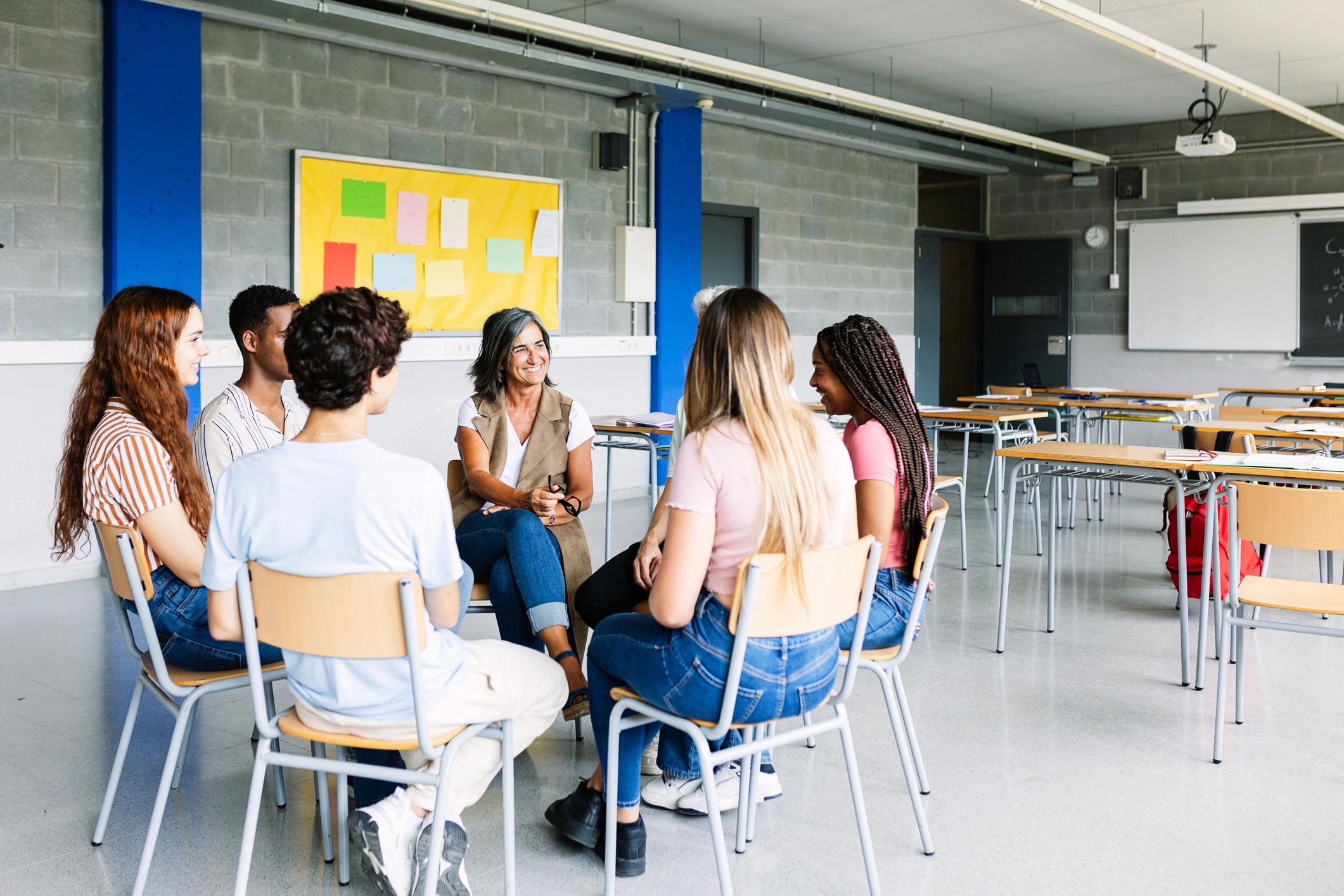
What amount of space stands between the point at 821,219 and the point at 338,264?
169 inches

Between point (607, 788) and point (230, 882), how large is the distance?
73 cm

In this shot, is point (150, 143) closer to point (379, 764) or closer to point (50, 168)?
point (50, 168)

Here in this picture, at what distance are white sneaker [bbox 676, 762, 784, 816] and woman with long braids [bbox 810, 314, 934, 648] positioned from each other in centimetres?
43

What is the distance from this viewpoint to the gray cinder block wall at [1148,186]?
928 centimetres

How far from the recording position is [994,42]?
701 centimetres

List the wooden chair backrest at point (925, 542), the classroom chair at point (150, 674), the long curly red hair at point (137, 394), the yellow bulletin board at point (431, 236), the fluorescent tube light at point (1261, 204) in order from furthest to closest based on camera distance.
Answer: the fluorescent tube light at point (1261, 204)
the yellow bulletin board at point (431, 236)
the wooden chair backrest at point (925, 542)
the long curly red hair at point (137, 394)
the classroom chair at point (150, 674)

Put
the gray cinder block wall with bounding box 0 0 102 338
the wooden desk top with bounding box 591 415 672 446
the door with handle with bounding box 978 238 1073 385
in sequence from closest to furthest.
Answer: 1. the wooden desk top with bounding box 591 415 672 446
2. the gray cinder block wall with bounding box 0 0 102 338
3. the door with handle with bounding box 978 238 1073 385

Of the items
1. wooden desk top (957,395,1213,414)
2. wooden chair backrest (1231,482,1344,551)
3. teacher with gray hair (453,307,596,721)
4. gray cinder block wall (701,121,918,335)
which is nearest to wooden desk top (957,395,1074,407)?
wooden desk top (957,395,1213,414)

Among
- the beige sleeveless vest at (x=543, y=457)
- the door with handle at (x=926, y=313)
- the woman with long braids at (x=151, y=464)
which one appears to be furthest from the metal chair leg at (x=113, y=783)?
the door with handle at (x=926, y=313)

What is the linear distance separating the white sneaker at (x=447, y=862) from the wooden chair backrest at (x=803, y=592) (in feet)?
2.00

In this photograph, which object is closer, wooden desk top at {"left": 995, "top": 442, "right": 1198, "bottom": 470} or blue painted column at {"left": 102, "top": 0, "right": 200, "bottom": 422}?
wooden desk top at {"left": 995, "top": 442, "right": 1198, "bottom": 470}

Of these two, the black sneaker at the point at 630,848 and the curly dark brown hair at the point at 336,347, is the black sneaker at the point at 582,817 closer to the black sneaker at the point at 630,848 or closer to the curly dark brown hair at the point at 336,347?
the black sneaker at the point at 630,848

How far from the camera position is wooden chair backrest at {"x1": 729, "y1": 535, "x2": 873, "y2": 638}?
1.86 meters

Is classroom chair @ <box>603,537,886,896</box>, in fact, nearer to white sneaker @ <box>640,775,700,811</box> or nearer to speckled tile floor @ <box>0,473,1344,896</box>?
speckled tile floor @ <box>0,473,1344,896</box>
